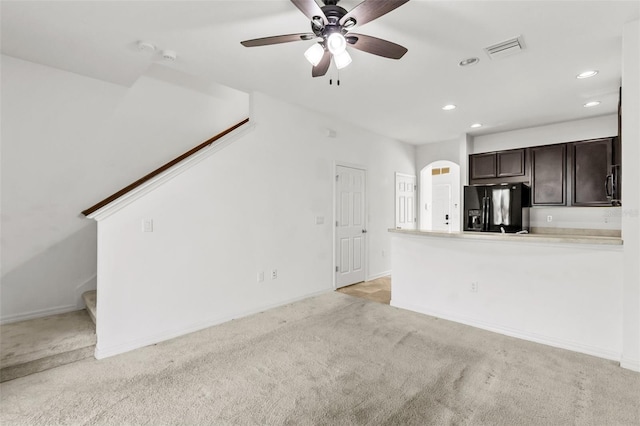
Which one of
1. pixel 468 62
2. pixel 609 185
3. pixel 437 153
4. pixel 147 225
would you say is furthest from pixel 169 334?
pixel 437 153

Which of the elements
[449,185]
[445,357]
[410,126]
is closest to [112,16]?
[445,357]

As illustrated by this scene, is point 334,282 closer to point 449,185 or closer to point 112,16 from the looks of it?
point 449,185

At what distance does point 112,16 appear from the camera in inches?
90.7

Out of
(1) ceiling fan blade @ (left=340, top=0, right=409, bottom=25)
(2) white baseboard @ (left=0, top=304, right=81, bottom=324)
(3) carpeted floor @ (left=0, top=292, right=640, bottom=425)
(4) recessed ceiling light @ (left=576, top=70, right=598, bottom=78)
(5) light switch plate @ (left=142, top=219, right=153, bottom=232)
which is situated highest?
(4) recessed ceiling light @ (left=576, top=70, right=598, bottom=78)

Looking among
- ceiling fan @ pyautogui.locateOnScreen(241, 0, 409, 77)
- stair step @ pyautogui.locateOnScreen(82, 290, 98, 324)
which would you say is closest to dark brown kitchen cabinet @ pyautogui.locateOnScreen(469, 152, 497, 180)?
ceiling fan @ pyautogui.locateOnScreen(241, 0, 409, 77)

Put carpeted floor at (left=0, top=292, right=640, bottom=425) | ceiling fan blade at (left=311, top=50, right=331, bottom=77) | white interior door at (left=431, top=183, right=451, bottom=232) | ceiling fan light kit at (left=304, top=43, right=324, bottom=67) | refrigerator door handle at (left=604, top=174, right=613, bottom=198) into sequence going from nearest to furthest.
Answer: carpeted floor at (left=0, top=292, right=640, bottom=425), ceiling fan light kit at (left=304, top=43, right=324, bottom=67), ceiling fan blade at (left=311, top=50, right=331, bottom=77), refrigerator door handle at (left=604, top=174, right=613, bottom=198), white interior door at (left=431, top=183, right=451, bottom=232)

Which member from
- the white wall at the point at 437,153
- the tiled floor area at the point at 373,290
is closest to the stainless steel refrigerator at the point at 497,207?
the white wall at the point at 437,153

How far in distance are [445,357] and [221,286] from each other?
2398 millimetres

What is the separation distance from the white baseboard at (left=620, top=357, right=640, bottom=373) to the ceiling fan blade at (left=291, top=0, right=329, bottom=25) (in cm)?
348

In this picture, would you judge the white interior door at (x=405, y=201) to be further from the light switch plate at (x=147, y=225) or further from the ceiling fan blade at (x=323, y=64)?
the light switch plate at (x=147, y=225)

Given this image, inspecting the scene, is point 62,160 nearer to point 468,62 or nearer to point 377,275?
point 468,62

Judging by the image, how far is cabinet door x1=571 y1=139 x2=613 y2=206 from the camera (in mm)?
4383

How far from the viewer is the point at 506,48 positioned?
271 cm

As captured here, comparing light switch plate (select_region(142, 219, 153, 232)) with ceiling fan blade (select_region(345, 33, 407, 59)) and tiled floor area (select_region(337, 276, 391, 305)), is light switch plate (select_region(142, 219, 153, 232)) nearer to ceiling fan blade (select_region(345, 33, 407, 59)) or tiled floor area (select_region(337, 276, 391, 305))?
ceiling fan blade (select_region(345, 33, 407, 59))
